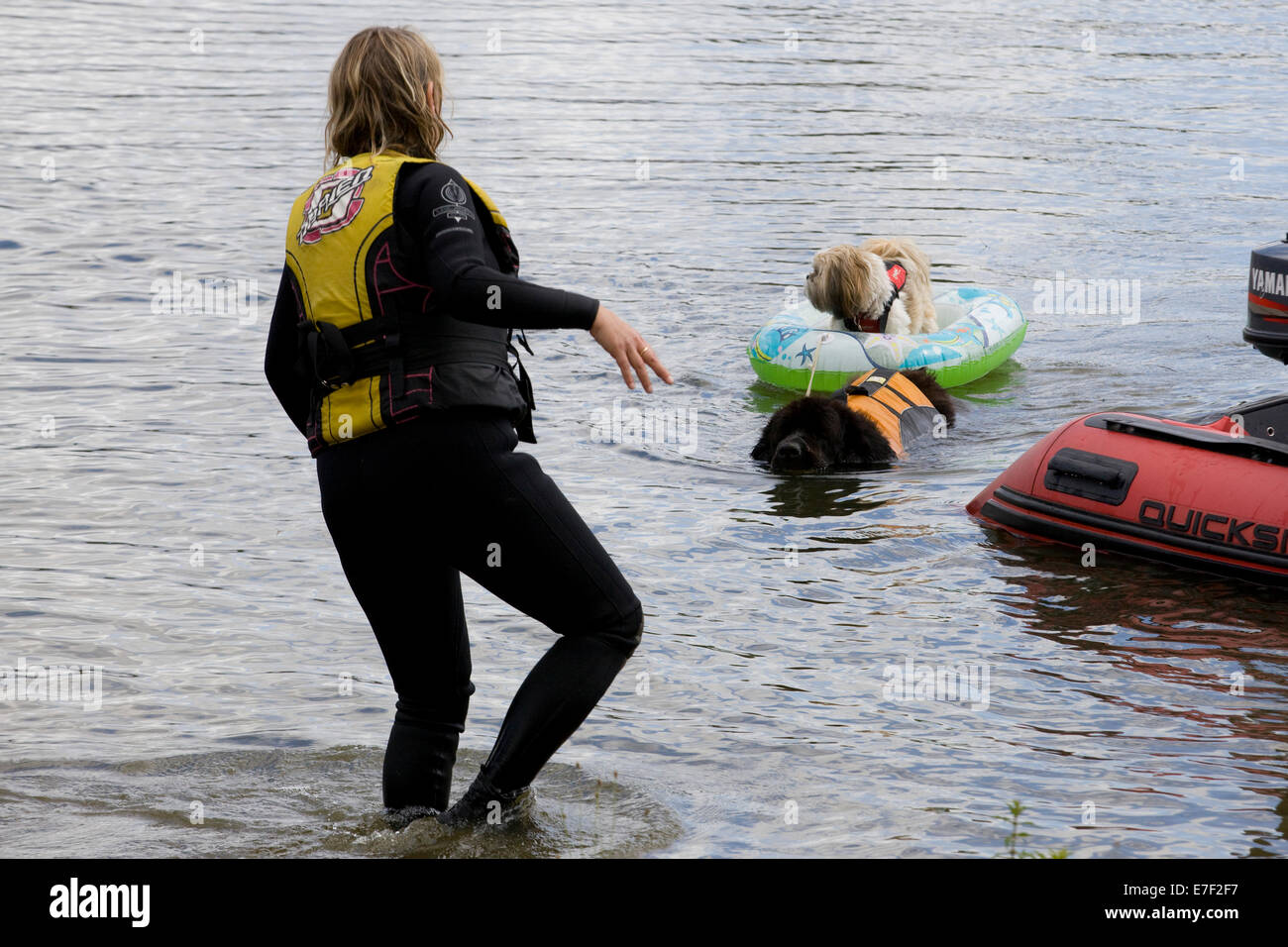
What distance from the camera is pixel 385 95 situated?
3.58 metres

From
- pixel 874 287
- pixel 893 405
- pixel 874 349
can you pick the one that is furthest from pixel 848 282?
pixel 893 405

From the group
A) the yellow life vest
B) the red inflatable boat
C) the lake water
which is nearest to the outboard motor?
the red inflatable boat

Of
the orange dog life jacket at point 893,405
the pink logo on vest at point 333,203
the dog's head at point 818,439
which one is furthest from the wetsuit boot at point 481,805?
the orange dog life jacket at point 893,405

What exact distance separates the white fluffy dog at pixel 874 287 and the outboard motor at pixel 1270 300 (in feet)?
10.9

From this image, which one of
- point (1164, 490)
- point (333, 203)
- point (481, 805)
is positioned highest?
point (333, 203)

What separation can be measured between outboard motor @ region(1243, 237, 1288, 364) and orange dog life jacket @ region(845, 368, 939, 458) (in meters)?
2.29

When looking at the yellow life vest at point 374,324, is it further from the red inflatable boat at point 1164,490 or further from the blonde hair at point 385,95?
the red inflatable boat at point 1164,490

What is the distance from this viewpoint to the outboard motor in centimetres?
659

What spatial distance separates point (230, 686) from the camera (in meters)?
5.39

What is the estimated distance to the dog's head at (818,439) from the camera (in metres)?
8.27

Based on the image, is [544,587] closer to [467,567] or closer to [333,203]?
[467,567]

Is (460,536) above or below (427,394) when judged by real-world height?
below

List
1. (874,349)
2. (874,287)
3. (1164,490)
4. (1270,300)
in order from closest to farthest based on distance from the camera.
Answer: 1. (1270,300)
2. (1164,490)
3. (874,349)
4. (874,287)

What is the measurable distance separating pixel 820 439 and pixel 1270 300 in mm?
2520
